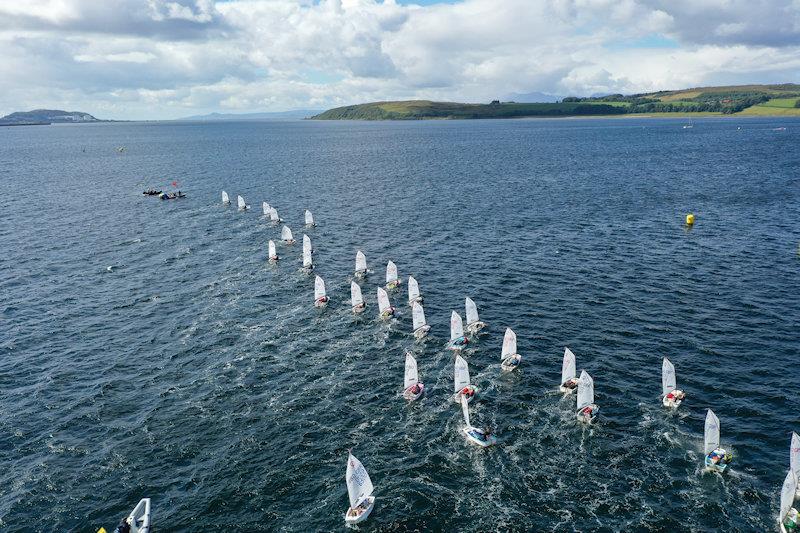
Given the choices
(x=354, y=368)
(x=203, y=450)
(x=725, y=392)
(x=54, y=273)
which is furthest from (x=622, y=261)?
(x=54, y=273)

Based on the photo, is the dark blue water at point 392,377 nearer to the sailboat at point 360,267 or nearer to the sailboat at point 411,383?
the sailboat at point 411,383


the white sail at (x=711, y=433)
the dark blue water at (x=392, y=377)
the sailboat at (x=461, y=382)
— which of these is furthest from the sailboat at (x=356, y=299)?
the white sail at (x=711, y=433)

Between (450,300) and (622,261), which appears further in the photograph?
(622,261)

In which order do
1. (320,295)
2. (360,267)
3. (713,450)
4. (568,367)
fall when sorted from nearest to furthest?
(713,450)
(568,367)
(320,295)
(360,267)

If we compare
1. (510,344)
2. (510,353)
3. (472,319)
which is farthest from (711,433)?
(472,319)

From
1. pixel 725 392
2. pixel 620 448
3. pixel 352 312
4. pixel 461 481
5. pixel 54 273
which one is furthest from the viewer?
pixel 54 273

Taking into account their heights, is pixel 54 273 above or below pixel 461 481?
above

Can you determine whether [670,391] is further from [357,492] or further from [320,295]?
[320,295]

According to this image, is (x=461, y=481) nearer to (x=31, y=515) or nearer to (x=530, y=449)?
(x=530, y=449)
